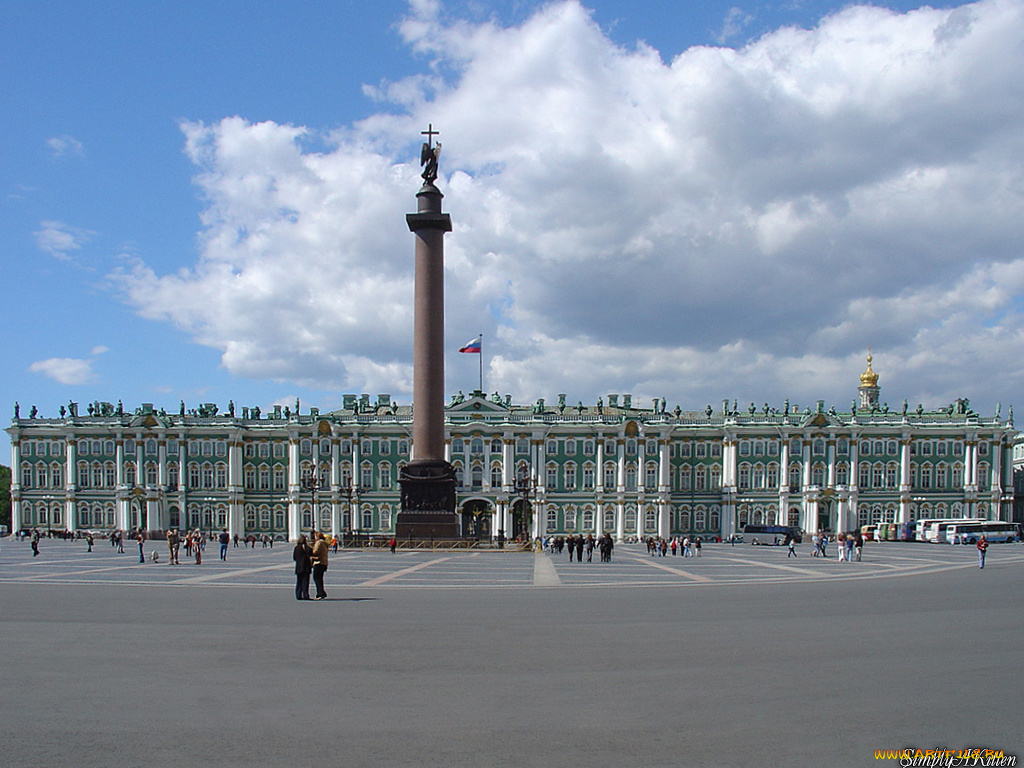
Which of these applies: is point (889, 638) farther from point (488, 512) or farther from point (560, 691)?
point (488, 512)

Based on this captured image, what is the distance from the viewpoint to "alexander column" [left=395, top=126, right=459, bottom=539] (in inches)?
1981

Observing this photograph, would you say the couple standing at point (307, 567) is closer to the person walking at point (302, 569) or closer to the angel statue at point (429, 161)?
the person walking at point (302, 569)

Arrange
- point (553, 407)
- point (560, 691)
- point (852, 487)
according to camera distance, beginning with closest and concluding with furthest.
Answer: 1. point (560, 691)
2. point (852, 487)
3. point (553, 407)

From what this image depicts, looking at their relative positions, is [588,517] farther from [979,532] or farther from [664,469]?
[979,532]

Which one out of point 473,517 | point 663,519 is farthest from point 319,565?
point 663,519

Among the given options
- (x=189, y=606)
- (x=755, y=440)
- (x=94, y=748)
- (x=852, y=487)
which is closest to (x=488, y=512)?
(x=755, y=440)

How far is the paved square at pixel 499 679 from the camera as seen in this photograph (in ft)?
25.4

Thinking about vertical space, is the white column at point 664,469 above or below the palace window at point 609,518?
above

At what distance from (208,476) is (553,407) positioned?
127 feet

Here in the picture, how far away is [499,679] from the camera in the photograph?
413 inches

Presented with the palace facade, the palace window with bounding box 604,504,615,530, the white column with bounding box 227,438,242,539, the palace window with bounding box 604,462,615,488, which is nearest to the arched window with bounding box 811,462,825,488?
the palace facade

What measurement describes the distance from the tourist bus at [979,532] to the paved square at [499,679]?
49.9 meters

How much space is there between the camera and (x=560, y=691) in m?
9.82

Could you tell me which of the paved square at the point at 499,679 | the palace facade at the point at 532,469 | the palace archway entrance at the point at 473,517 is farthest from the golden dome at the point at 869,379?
the paved square at the point at 499,679
